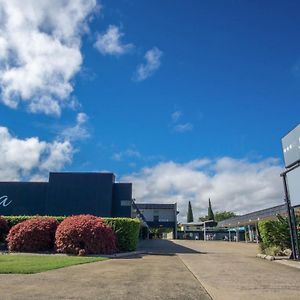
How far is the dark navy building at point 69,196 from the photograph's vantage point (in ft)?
118

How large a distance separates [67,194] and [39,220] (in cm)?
1421

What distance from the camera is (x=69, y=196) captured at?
36312mm

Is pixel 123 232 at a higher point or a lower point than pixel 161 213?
lower

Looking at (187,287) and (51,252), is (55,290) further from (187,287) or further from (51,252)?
(51,252)

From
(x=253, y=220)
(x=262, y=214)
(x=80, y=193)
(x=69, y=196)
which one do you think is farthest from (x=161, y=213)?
(x=69, y=196)

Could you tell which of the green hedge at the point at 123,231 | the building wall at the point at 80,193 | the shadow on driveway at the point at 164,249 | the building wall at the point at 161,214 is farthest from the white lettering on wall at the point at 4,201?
the building wall at the point at 161,214

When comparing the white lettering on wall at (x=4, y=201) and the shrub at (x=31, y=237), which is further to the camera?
the white lettering on wall at (x=4, y=201)

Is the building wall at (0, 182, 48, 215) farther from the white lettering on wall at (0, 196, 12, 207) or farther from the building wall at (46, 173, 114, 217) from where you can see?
the building wall at (46, 173, 114, 217)

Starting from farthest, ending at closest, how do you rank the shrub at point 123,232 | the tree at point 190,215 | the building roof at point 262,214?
the tree at point 190,215 → the building roof at point 262,214 → the shrub at point 123,232

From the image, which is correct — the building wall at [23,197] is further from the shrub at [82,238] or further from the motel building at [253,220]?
the motel building at [253,220]

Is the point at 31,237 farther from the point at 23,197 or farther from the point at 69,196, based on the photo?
the point at 23,197

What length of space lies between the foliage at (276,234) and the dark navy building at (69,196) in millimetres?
16306

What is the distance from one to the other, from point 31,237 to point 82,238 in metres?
3.23

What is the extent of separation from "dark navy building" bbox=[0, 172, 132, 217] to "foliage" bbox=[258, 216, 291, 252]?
53.5 ft
